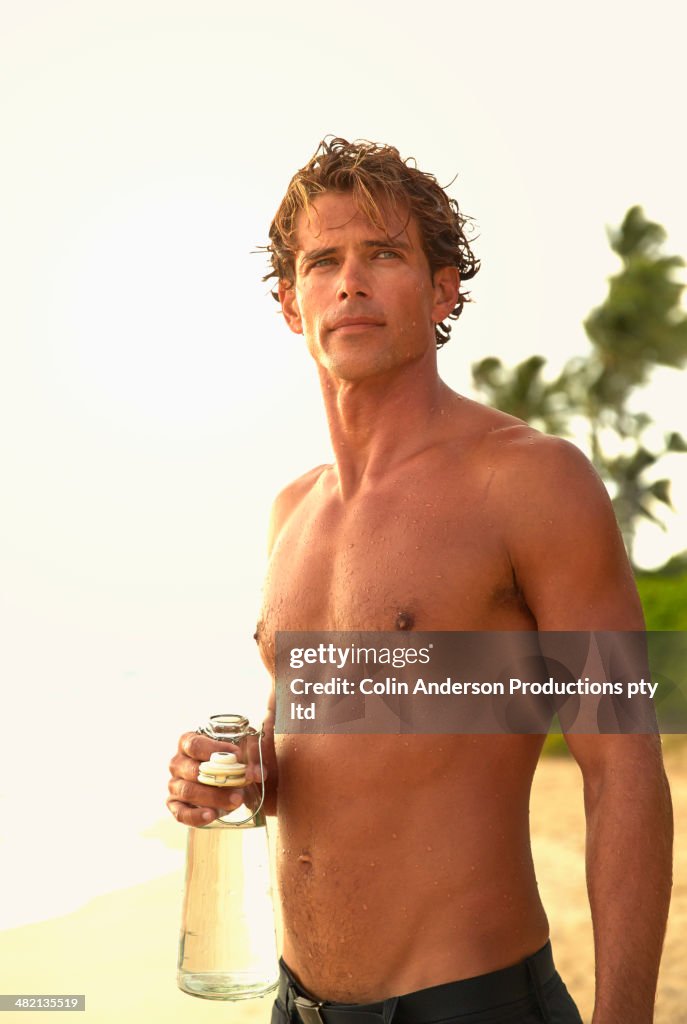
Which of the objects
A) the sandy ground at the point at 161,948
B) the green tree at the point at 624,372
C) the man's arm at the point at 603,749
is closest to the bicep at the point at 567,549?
the man's arm at the point at 603,749

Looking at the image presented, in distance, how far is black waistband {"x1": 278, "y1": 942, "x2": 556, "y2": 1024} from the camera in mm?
2268

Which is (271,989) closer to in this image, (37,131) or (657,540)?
(657,540)

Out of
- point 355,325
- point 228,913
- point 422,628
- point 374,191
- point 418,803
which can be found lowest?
point 228,913

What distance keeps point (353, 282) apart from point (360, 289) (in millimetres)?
22

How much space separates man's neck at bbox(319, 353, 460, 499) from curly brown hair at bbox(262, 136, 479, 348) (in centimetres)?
31

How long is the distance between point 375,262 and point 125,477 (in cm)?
4155

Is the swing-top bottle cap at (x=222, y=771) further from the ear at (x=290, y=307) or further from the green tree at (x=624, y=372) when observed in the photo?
the green tree at (x=624, y=372)

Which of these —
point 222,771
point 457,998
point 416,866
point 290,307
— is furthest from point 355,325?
point 457,998

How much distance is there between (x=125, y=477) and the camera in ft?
143

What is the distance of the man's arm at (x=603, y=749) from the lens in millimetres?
2158

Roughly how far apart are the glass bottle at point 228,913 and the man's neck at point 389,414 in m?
0.82

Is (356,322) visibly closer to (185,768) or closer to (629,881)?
(185,768)

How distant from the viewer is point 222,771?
241cm

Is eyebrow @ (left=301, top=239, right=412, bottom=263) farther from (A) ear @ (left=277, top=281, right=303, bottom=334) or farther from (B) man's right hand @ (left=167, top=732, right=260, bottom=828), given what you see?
(B) man's right hand @ (left=167, top=732, right=260, bottom=828)
